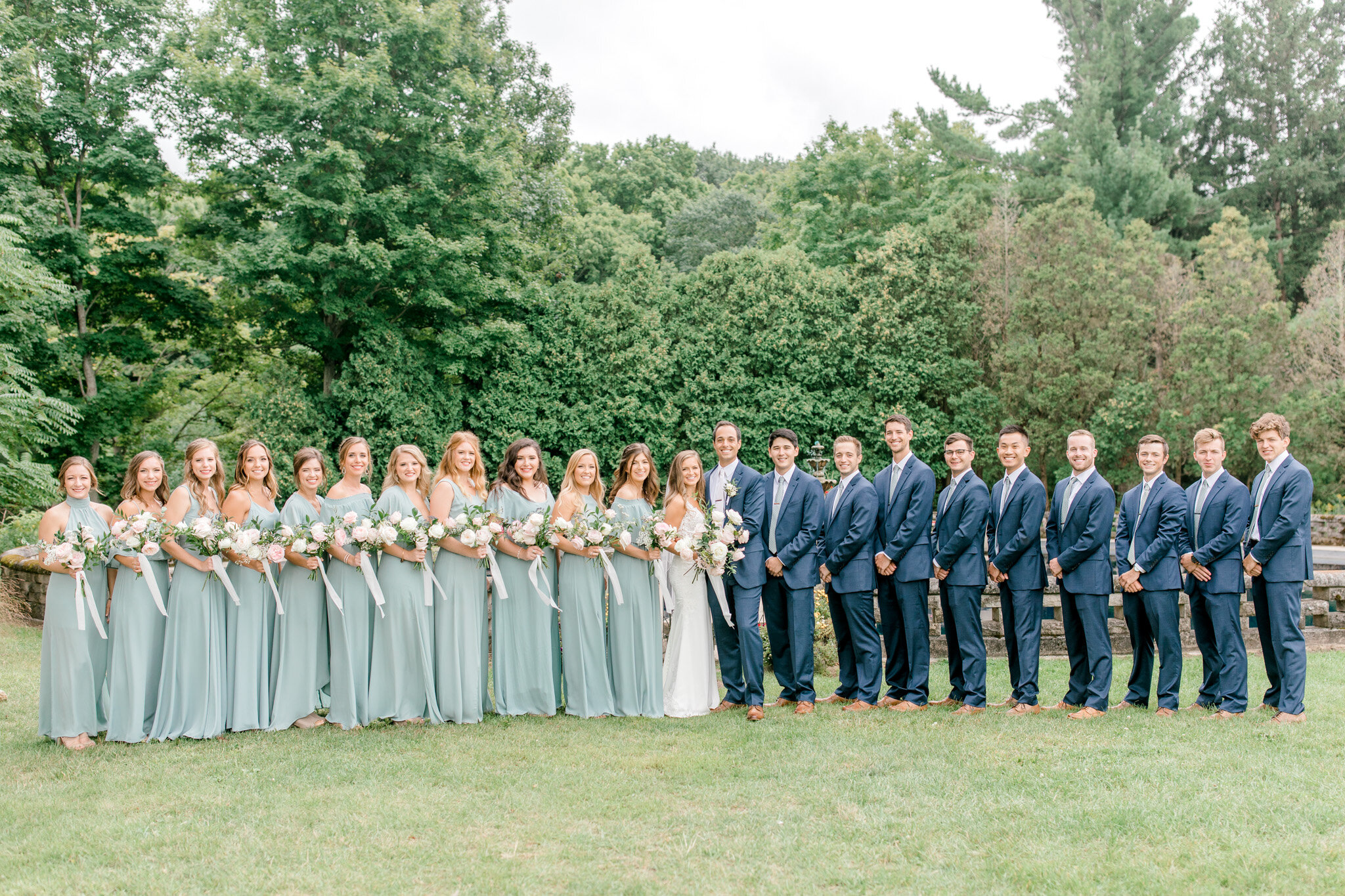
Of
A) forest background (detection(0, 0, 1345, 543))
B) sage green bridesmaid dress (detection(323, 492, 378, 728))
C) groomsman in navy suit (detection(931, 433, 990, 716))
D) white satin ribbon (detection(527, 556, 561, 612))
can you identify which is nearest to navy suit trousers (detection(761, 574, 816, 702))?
groomsman in navy suit (detection(931, 433, 990, 716))

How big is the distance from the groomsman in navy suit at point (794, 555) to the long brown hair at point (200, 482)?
14.9 feet

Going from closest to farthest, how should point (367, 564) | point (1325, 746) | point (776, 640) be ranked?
point (1325, 746) → point (367, 564) → point (776, 640)

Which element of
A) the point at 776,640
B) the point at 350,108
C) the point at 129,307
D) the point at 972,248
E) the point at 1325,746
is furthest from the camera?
the point at 972,248

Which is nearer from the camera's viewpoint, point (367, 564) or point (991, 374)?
point (367, 564)

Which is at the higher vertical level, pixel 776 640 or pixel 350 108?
pixel 350 108

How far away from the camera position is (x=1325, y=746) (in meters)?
6.76

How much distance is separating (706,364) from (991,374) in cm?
748

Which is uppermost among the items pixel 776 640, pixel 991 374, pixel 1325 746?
pixel 991 374

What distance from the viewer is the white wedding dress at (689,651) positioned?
835cm

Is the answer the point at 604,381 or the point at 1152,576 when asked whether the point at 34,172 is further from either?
the point at 1152,576

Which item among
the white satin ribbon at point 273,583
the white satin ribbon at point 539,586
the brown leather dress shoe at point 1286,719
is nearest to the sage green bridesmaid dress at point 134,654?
the white satin ribbon at point 273,583

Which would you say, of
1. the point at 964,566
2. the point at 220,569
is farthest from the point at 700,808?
→ the point at 220,569

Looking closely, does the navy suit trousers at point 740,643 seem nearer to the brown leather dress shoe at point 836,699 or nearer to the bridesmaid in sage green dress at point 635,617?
the bridesmaid in sage green dress at point 635,617

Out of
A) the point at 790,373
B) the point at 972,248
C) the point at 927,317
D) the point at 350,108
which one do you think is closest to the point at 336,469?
the point at 350,108
